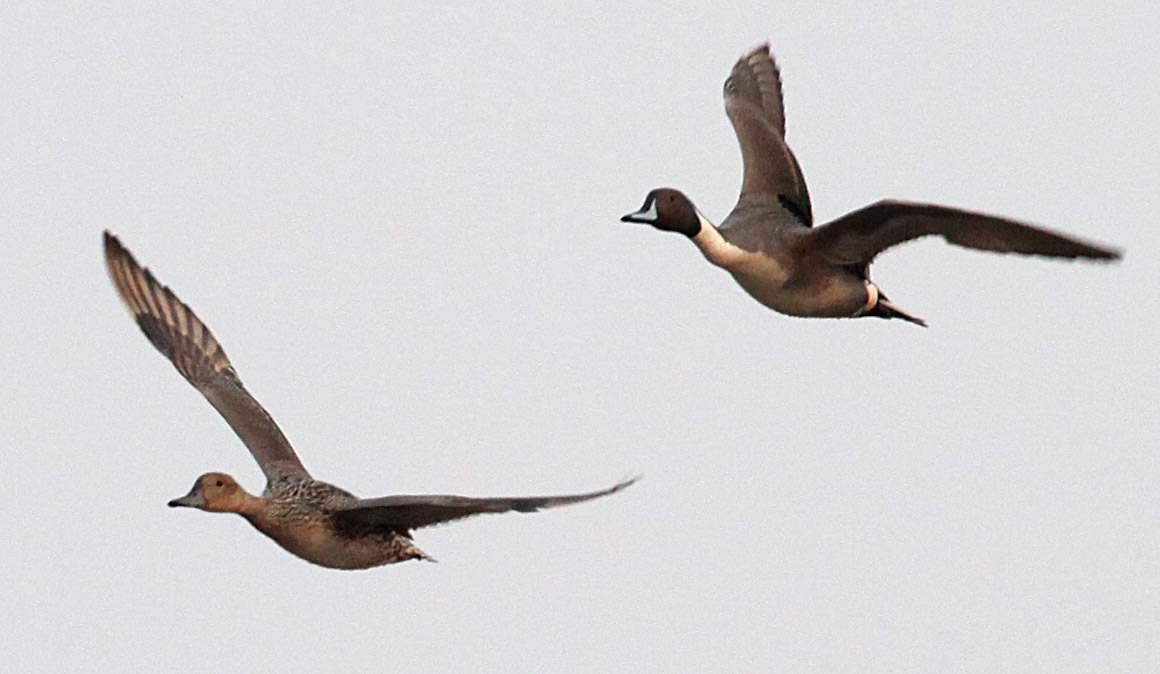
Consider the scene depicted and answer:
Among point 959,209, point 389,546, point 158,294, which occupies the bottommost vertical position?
point 389,546

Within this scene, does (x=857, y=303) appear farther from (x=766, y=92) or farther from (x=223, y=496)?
(x=223, y=496)

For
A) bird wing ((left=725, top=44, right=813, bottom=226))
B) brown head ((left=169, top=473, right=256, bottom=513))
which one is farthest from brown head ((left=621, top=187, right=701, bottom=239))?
brown head ((left=169, top=473, right=256, bottom=513))

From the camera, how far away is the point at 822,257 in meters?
13.7

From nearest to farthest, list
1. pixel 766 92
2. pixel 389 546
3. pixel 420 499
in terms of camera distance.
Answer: pixel 420 499, pixel 389 546, pixel 766 92

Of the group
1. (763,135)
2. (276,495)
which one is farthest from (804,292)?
(276,495)

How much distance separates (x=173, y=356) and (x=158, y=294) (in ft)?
1.44

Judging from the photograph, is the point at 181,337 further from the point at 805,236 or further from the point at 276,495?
the point at 805,236

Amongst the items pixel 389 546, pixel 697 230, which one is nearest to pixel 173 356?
pixel 389 546

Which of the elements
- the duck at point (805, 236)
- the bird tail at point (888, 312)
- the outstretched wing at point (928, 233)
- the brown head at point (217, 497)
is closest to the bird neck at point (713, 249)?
the duck at point (805, 236)

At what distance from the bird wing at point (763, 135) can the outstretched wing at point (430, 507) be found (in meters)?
3.68

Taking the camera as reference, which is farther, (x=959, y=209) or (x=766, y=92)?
(x=766, y=92)

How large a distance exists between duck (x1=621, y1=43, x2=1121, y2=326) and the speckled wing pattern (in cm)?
311

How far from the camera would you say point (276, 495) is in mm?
13352

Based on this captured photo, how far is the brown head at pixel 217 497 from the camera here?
1327 cm
